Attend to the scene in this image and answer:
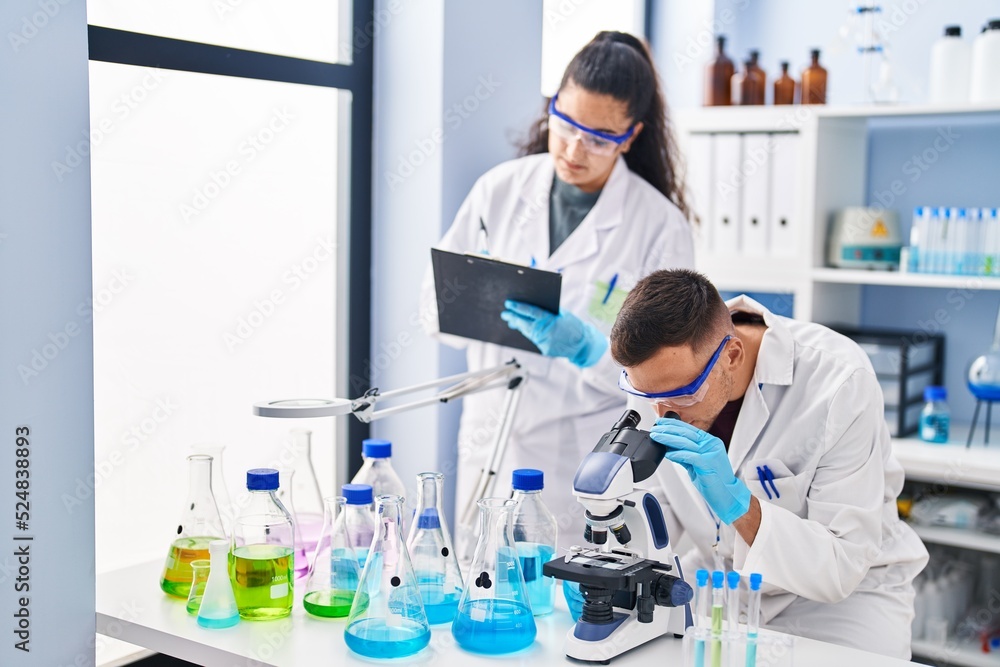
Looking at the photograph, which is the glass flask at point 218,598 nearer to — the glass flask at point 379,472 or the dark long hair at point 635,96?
the glass flask at point 379,472

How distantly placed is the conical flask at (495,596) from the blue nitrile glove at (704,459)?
0.27 metres

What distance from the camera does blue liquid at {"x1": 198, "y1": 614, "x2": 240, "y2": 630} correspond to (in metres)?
1.55

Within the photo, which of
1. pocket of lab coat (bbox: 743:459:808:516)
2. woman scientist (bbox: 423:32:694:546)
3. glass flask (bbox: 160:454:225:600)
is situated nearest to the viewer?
glass flask (bbox: 160:454:225:600)

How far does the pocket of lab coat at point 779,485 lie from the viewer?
1.80m

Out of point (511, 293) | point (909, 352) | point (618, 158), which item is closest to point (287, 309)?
point (511, 293)

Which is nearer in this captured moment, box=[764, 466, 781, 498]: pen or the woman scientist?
box=[764, 466, 781, 498]: pen

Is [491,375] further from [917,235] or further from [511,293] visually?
[917,235]

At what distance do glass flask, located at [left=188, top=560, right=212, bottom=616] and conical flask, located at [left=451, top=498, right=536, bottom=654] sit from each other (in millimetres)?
Result: 404

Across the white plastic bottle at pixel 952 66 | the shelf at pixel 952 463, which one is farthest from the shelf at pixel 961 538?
the white plastic bottle at pixel 952 66

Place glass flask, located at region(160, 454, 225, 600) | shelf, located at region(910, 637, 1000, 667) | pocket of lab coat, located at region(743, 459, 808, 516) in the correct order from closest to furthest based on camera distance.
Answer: glass flask, located at region(160, 454, 225, 600), pocket of lab coat, located at region(743, 459, 808, 516), shelf, located at region(910, 637, 1000, 667)

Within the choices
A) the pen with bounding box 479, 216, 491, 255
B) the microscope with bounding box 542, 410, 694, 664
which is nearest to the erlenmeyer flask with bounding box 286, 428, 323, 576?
the microscope with bounding box 542, 410, 694, 664

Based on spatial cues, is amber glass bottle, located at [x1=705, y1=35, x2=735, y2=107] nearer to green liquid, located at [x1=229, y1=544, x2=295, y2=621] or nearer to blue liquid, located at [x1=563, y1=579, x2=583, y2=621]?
blue liquid, located at [x1=563, y1=579, x2=583, y2=621]

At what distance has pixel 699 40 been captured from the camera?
376 centimetres

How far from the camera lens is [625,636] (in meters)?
1.47
